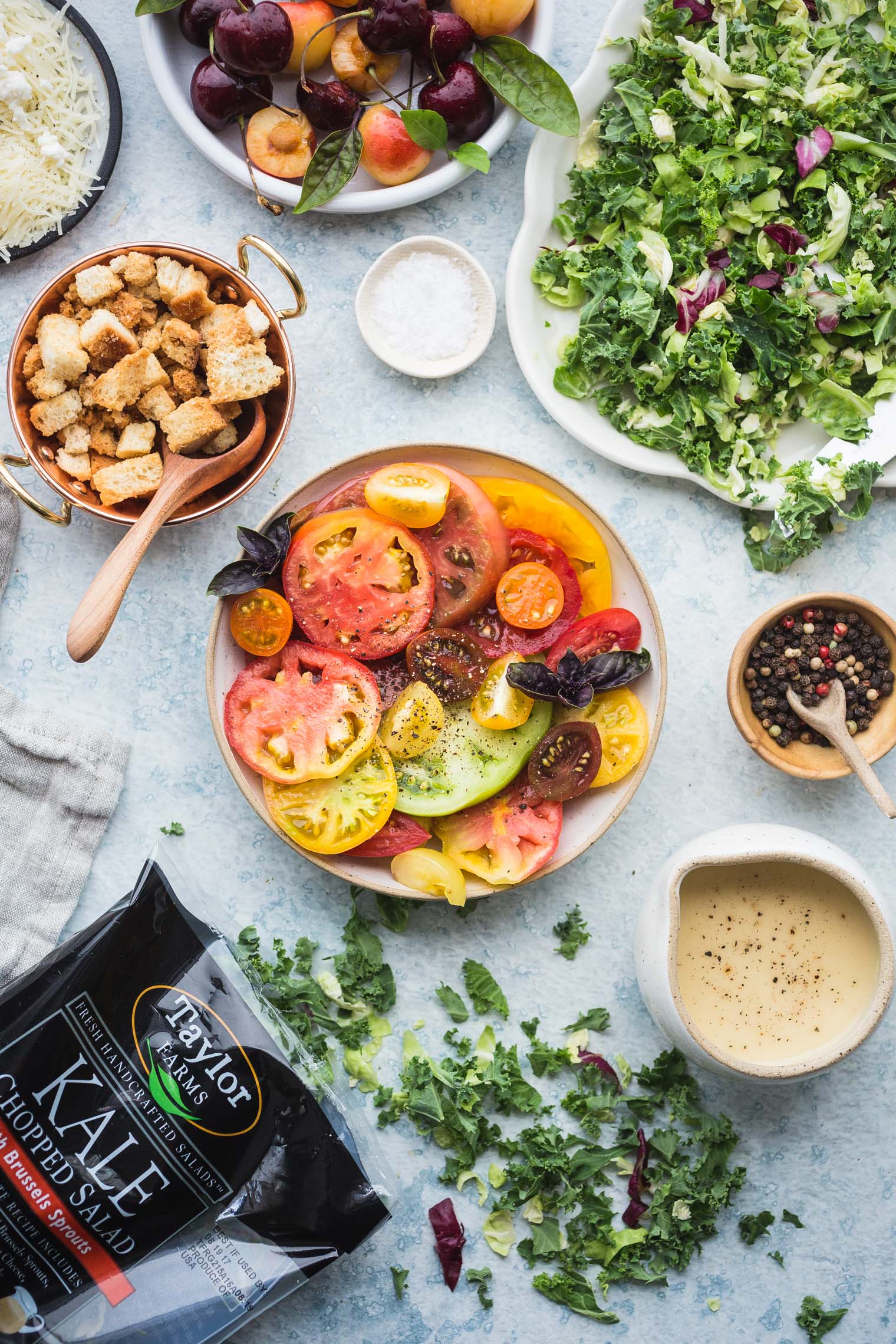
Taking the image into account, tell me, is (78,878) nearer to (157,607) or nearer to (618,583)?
A: (157,607)

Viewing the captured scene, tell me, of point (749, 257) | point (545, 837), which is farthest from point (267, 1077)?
point (749, 257)

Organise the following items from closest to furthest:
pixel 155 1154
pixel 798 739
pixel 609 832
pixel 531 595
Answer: pixel 155 1154 → pixel 531 595 → pixel 798 739 → pixel 609 832

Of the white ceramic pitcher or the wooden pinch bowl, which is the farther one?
the wooden pinch bowl

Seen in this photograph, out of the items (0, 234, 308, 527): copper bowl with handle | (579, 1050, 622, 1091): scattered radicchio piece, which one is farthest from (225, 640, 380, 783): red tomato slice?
(579, 1050, 622, 1091): scattered radicchio piece

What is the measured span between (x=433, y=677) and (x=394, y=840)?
0.33 metres

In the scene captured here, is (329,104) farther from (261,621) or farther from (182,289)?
(261,621)

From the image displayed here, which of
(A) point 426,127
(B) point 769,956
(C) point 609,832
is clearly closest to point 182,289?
(A) point 426,127

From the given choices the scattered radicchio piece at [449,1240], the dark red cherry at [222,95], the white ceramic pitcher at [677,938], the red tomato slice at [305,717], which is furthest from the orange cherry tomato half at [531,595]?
the scattered radicchio piece at [449,1240]

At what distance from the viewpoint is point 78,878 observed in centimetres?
209

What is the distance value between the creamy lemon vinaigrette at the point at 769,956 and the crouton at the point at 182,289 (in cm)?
146

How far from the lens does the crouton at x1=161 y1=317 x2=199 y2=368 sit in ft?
6.17

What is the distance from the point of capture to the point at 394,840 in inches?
75.2

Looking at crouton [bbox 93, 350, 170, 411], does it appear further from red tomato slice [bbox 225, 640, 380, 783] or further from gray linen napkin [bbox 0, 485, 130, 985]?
red tomato slice [bbox 225, 640, 380, 783]

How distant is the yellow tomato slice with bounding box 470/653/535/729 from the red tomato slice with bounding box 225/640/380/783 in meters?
0.21
